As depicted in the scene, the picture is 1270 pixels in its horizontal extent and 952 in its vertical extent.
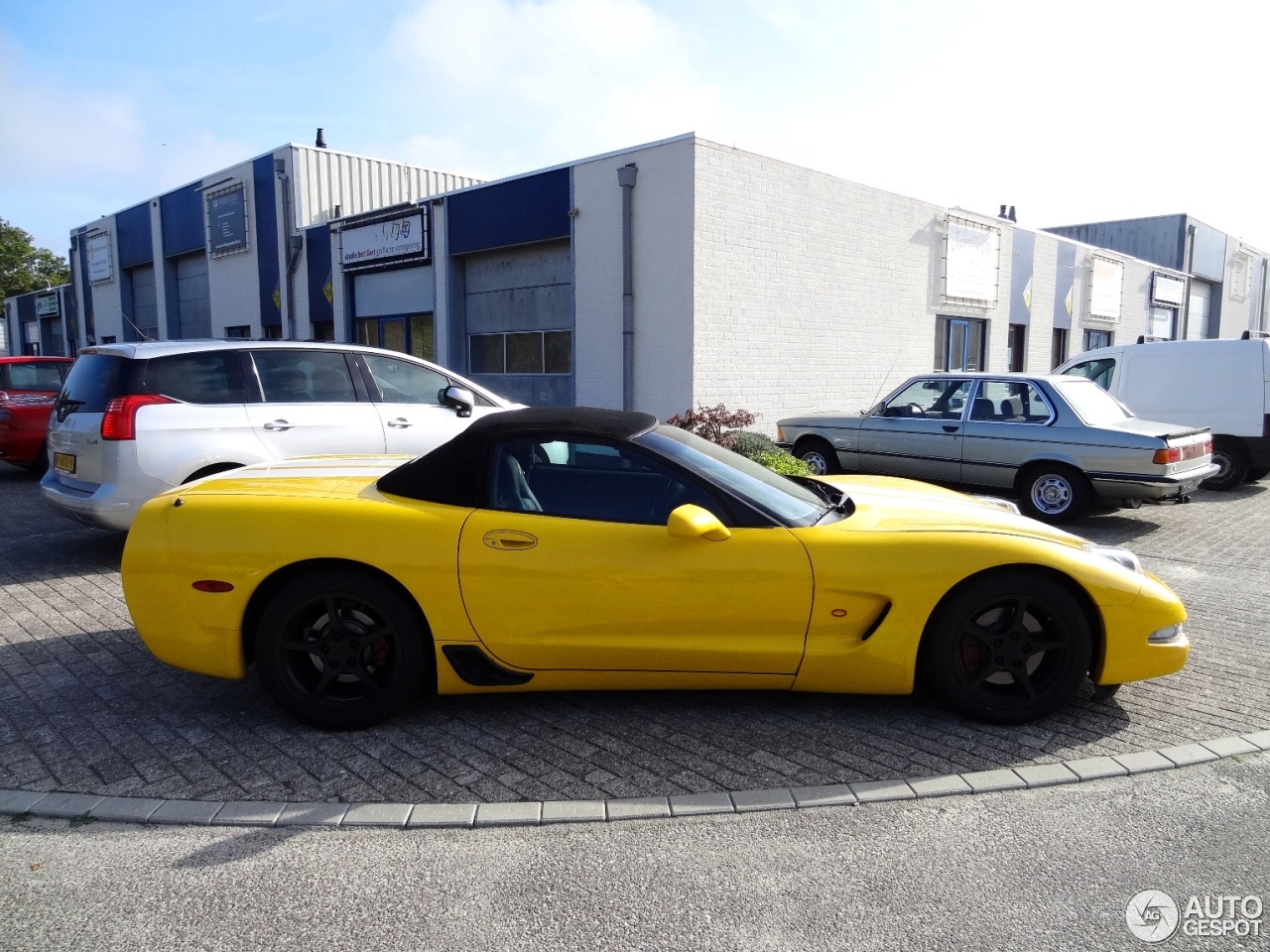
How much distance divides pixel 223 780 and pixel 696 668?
1.89 m

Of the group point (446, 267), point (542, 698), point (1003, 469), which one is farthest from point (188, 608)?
point (446, 267)

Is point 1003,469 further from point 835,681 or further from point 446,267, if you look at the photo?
point 446,267

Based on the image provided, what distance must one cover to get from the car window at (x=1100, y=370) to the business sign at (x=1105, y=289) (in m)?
12.6

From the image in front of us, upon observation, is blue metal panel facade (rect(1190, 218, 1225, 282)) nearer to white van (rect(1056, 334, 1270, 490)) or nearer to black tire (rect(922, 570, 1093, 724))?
white van (rect(1056, 334, 1270, 490))

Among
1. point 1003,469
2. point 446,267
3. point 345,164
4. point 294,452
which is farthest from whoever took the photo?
point 345,164

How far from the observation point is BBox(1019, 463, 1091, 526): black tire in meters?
8.66

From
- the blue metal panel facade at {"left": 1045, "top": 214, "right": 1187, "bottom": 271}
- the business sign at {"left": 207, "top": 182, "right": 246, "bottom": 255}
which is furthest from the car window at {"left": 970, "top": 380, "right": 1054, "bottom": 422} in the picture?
the blue metal panel facade at {"left": 1045, "top": 214, "right": 1187, "bottom": 271}

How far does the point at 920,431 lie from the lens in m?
9.88

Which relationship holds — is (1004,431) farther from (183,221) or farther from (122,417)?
(183,221)

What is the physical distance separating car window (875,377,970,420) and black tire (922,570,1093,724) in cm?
632

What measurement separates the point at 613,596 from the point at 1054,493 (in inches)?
265

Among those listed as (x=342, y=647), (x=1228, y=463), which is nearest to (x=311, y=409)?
(x=342, y=647)

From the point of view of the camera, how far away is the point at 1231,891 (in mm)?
2705

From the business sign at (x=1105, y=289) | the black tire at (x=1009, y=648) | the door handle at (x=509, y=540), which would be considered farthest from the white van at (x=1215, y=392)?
the business sign at (x=1105, y=289)
